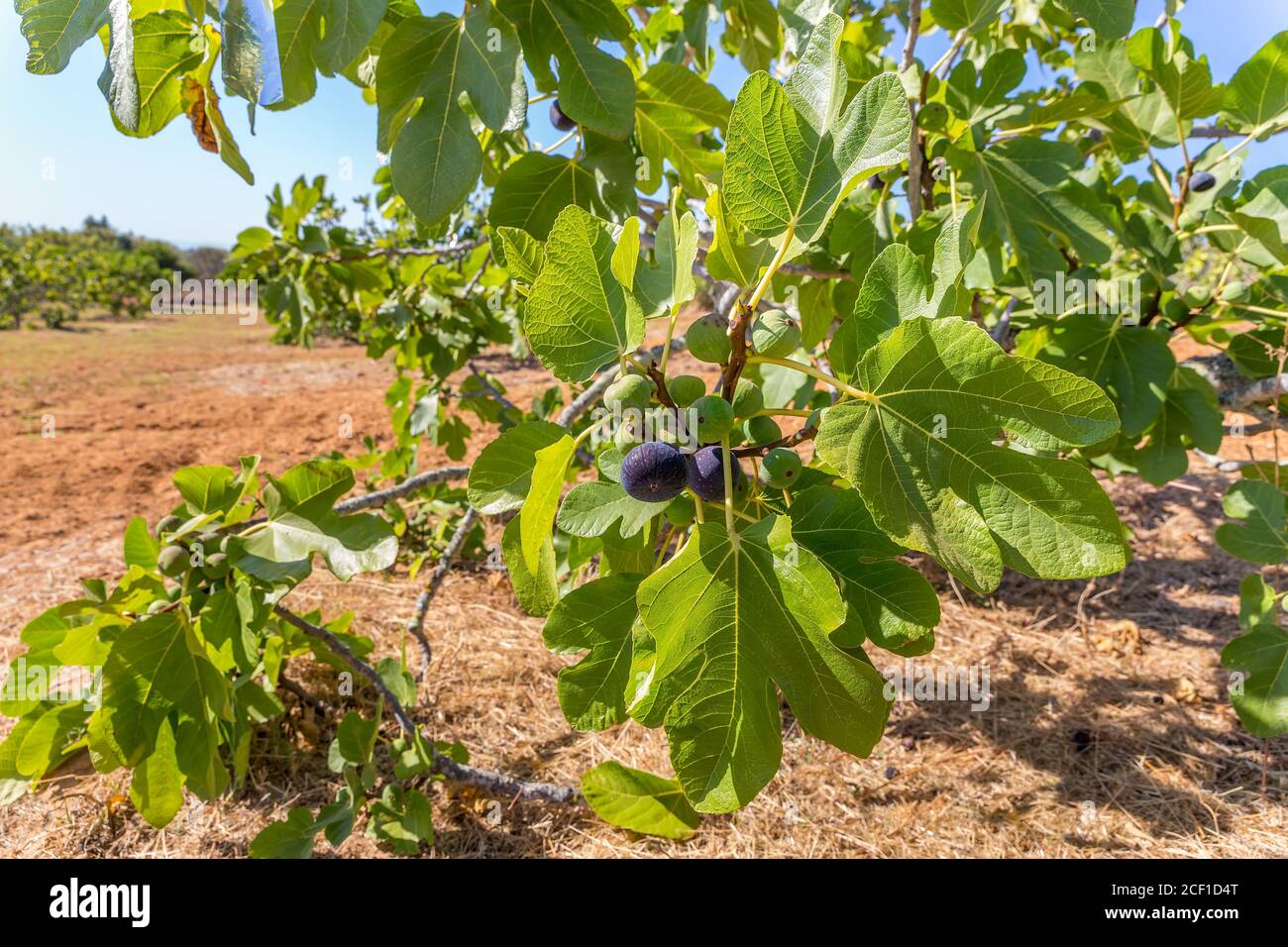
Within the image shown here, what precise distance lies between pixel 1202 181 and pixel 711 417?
1.81 meters

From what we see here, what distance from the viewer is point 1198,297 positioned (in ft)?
6.17

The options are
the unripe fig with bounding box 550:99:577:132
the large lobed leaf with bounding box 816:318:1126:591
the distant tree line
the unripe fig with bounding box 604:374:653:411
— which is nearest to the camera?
the large lobed leaf with bounding box 816:318:1126:591

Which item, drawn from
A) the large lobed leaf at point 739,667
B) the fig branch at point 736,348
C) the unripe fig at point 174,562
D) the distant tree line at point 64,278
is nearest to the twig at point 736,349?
the fig branch at point 736,348

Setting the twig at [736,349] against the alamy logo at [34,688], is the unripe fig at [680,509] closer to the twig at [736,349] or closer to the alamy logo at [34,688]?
the twig at [736,349]

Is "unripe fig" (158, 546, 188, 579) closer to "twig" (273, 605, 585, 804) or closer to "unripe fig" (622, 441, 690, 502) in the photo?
"twig" (273, 605, 585, 804)

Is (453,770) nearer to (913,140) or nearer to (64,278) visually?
(913,140)

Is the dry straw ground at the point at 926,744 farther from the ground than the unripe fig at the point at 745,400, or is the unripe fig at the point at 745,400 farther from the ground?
the unripe fig at the point at 745,400

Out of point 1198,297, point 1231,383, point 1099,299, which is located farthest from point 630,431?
point 1231,383

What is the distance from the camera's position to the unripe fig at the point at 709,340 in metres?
0.89

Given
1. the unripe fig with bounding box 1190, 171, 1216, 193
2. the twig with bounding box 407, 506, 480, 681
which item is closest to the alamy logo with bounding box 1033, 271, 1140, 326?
the unripe fig with bounding box 1190, 171, 1216, 193

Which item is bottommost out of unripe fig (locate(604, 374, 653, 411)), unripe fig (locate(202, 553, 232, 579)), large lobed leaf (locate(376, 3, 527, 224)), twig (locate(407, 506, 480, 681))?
twig (locate(407, 506, 480, 681))

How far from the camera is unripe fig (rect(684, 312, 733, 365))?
89cm

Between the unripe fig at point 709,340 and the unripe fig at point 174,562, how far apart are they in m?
1.20

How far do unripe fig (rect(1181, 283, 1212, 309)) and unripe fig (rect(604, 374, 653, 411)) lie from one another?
71.2 inches
